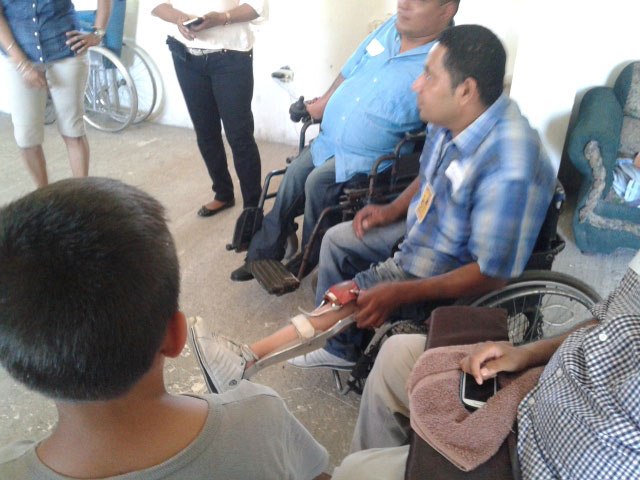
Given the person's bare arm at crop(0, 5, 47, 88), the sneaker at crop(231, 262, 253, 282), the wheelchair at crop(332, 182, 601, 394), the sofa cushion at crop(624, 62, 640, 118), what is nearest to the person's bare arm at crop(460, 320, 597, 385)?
the wheelchair at crop(332, 182, 601, 394)

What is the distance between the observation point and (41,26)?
7.45 feet

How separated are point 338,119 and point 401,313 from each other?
2.89ft

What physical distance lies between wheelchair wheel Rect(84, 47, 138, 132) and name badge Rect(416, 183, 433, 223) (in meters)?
2.72

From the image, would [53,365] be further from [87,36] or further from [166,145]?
[166,145]

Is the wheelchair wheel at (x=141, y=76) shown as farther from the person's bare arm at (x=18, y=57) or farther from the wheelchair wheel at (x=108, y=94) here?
the person's bare arm at (x=18, y=57)

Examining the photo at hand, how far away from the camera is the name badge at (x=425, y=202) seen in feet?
5.10

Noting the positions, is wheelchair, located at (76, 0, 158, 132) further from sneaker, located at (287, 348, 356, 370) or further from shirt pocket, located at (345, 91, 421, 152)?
sneaker, located at (287, 348, 356, 370)

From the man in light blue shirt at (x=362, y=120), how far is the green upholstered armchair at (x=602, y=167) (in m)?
0.88

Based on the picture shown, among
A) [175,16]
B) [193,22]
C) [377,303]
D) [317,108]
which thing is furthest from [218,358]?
[175,16]

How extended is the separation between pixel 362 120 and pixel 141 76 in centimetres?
256

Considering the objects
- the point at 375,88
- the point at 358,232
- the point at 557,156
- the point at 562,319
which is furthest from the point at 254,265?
the point at 557,156

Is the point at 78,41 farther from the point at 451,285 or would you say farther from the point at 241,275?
the point at 451,285

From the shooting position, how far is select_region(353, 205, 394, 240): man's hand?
1.78 meters

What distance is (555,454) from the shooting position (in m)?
0.92
